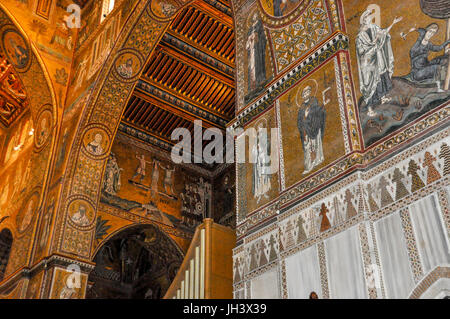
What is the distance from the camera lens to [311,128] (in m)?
4.82

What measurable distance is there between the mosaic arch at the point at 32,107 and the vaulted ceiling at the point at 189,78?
1881mm

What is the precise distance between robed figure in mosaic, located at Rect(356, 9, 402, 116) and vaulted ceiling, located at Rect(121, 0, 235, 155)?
643 cm

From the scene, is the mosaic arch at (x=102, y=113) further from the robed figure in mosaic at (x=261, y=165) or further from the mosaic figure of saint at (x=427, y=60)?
the mosaic figure of saint at (x=427, y=60)

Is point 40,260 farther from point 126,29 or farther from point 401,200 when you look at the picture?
point 401,200

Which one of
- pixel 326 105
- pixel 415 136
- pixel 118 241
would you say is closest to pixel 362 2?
pixel 326 105

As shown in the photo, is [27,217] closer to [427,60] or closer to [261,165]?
[261,165]

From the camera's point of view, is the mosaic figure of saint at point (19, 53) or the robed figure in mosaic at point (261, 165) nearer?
the robed figure in mosaic at point (261, 165)

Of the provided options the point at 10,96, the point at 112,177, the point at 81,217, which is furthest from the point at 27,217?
the point at 10,96

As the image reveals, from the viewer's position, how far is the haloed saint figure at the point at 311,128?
4652 millimetres

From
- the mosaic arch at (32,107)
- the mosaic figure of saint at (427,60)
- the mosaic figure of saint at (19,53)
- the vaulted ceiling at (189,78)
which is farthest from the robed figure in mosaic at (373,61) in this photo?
the mosaic figure of saint at (19,53)

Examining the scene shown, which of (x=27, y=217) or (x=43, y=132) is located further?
(x=43, y=132)

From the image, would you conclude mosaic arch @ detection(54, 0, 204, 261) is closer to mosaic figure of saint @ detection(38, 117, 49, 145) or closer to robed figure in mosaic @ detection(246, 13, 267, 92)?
mosaic figure of saint @ detection(38, 117, 49, 145)

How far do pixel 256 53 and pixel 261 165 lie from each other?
1.44 meters

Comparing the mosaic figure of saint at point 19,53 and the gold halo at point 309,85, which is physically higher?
the mosaic figure of saint at point 19,53
